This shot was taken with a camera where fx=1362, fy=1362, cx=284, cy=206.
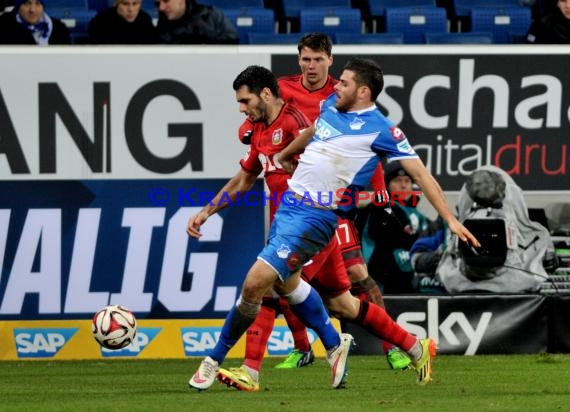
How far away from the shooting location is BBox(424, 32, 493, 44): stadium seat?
14.5 meters

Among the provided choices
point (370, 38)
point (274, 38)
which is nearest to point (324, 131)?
point (274, 38)

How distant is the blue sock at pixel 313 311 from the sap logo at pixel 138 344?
12.8 feet

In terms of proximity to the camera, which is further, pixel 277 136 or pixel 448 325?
pixel 448 325

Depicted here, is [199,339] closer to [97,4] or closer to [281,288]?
[281,288]

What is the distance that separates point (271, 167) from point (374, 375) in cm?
173

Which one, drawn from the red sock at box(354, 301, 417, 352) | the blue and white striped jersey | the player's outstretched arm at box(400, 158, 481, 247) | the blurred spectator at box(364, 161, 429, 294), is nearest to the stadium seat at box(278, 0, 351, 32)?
the blurred spectator at box(364, 161, 429, 294)

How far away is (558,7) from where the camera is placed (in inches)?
538

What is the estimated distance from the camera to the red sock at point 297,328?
10.9 m

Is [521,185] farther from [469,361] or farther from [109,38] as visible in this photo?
[109,38]

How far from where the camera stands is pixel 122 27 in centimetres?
1290

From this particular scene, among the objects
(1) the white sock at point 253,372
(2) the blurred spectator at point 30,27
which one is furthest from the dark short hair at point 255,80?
(2) the blurred spectator at point 30,27

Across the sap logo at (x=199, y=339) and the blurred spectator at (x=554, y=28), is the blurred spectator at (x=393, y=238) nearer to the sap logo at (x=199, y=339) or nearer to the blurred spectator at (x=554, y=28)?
the sap logo at (x=199, y=339)

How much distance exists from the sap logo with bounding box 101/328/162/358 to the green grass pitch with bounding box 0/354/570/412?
0.36 metres

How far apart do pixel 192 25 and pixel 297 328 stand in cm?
353
